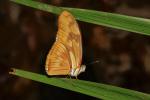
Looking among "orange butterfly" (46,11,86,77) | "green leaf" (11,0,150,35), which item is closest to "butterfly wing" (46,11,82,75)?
"orange butterfly" (46,11,86,77)

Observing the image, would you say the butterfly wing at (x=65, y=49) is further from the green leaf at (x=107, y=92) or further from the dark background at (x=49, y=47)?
the dark background at (x=49, y=47)

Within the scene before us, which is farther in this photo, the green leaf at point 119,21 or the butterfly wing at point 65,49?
the butterfly wing at point 65,49

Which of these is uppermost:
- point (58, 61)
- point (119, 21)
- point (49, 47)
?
point (119, 21)

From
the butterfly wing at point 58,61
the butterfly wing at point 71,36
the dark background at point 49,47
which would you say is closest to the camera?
the butterfly wing at point 71,36

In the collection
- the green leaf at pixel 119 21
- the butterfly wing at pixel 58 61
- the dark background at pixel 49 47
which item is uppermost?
the green leaf at pixel 119 21

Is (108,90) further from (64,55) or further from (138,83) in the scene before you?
(138,83)

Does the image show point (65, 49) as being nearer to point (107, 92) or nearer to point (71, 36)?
point (71, 36)

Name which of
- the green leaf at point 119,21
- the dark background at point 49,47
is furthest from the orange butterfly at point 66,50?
the dark background at point 49,47

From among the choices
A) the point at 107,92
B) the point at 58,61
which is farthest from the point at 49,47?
the point at 107,92
